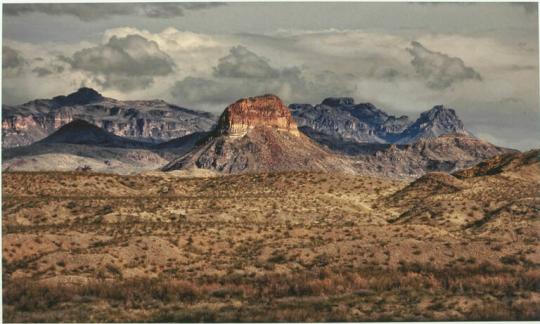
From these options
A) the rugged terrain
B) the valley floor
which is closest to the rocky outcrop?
the rugged terrain

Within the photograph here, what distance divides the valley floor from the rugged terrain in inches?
5.0

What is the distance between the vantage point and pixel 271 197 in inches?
3130

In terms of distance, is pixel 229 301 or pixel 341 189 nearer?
pixel 229 301

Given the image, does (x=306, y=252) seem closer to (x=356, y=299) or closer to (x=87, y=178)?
(x=356, y=299)

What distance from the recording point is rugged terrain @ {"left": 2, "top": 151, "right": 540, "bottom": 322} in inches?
1379

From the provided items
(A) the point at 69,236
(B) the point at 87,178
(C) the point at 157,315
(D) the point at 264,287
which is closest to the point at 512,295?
(D) the point at 264,287

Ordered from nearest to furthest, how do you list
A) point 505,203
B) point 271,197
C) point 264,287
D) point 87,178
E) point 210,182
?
point 264,287 < point 505,203 < point 271,197 < point 87,178 < point 210,182

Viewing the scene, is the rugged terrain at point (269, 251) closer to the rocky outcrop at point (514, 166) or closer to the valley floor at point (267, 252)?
the valley floor at point (267, 252)

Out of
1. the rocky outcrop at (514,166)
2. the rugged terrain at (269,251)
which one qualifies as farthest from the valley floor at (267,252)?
the rocky outcrop at (514,166)

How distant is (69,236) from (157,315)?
71.3ft

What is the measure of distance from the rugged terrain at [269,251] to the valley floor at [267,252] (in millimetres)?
126

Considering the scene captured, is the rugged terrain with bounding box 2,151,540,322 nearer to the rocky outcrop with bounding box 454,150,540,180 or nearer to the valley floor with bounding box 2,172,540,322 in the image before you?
the valley floor with bounding box 2,172,540,322

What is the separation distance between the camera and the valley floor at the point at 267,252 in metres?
35.0

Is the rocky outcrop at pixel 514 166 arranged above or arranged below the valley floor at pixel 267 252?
above
